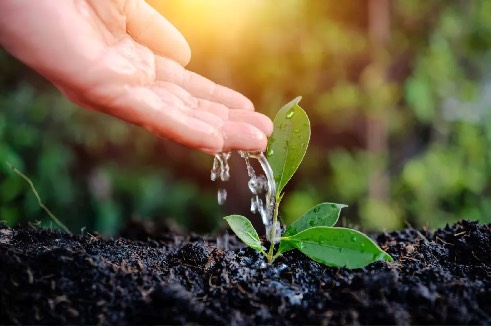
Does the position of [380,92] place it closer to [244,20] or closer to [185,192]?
[244,20]

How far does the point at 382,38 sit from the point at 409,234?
2.00 metres

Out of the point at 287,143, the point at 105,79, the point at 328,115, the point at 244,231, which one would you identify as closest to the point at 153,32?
the point at 105,79

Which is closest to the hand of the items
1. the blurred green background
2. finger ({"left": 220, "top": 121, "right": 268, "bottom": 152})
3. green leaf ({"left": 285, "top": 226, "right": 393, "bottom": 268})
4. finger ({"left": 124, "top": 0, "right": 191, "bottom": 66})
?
finger ({"left": 220, "top": 121, "right": 268, "bottom": 152})

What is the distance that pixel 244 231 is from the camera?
150 cm

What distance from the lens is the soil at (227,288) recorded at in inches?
47.8

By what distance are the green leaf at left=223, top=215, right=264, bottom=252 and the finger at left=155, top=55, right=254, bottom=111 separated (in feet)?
1.17

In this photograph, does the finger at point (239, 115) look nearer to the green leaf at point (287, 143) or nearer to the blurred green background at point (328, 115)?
the green leaf at point (287, 143)

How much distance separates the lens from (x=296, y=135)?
1530 mm

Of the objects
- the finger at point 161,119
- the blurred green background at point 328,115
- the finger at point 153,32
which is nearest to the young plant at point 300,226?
the finger at point 161,119

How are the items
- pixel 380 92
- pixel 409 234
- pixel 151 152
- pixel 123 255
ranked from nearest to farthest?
1. pixel 123 255
2. pixel 409 234
3. pixel 380 92
4. pixel 151 152

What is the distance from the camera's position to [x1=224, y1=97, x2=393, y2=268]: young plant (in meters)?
1.37

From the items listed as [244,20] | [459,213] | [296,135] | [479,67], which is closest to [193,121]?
[296,135]

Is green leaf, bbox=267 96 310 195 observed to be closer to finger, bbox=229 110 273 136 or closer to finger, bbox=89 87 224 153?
finger, bbox=229 110 273 136

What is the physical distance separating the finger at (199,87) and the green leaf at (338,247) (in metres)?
0.46
